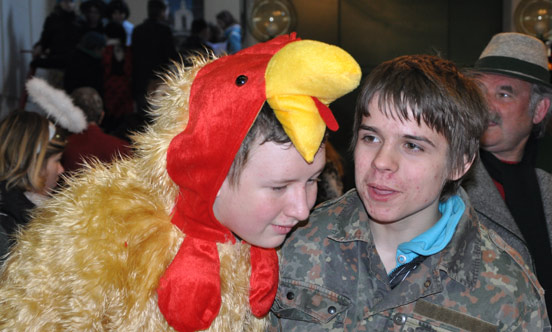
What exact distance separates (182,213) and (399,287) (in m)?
0.76

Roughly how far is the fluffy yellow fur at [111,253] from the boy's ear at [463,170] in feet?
2.57

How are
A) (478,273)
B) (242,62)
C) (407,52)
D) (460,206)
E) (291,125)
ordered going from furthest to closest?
(407,52) < (460,206) < (478,273) < (242,62) < (291,125)

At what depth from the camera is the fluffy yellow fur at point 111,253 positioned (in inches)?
66.3

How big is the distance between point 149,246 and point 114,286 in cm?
15

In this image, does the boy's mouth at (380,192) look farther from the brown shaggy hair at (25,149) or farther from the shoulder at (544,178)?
the brown shaggy hair at (25,149)

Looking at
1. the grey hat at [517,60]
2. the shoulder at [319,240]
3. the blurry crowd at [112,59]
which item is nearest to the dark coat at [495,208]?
the grey hat at [517,60]

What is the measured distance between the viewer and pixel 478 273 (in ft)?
6.27

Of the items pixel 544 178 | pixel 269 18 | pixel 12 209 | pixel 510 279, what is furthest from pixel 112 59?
pixel 510 279

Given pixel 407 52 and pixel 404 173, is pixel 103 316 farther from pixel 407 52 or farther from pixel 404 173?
pixel 407 52

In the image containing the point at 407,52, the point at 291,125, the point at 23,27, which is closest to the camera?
the point at 291,125

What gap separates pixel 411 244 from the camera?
197 cm

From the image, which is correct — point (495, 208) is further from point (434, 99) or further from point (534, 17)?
point (534, 17)

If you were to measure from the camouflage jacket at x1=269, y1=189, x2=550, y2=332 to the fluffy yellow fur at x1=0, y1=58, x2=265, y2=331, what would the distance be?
0.22 meters

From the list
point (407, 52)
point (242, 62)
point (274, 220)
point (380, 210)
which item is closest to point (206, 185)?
point (274, 220)
